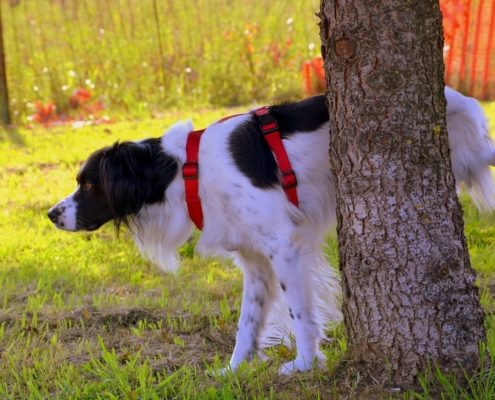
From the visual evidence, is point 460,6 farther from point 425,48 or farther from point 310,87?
point 425,48

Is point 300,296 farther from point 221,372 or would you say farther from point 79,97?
point 79,97

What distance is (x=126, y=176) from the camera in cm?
362

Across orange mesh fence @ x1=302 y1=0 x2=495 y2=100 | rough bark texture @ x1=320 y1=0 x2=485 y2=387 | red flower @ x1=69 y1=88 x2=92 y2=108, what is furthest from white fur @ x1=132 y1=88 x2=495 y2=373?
red flower @ x1=69 y1=88 x2=92 y2=108

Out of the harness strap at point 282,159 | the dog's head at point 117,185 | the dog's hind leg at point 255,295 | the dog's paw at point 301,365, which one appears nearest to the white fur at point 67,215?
the dog's head at point 117,185

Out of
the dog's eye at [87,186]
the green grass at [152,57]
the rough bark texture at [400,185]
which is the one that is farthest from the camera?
the green grass at [152,57]

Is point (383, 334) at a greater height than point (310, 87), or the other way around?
point (383, 334)

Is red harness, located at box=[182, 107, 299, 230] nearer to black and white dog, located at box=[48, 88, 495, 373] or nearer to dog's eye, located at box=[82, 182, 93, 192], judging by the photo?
black and white dog, located at box=[48, 88, 495, 373]

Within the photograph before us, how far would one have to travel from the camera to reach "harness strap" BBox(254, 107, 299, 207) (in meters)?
3.50

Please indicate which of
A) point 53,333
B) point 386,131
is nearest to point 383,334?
point 386,131

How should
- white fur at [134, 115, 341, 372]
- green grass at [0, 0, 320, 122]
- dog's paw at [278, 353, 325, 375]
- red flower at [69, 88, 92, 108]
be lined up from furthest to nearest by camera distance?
green grass at [0, 0, 320, 122]
red flower at [69, 88, 92, 108]
white fur at [134, 115, 341, 372]
dog's paw at [278, 353, 325, 375]

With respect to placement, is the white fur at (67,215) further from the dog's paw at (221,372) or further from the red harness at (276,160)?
the dog's paw at (221,372)

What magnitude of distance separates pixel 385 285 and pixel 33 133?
7.26 meters

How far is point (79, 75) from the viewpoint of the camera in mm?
10930

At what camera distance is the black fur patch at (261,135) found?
3484 millimetres
